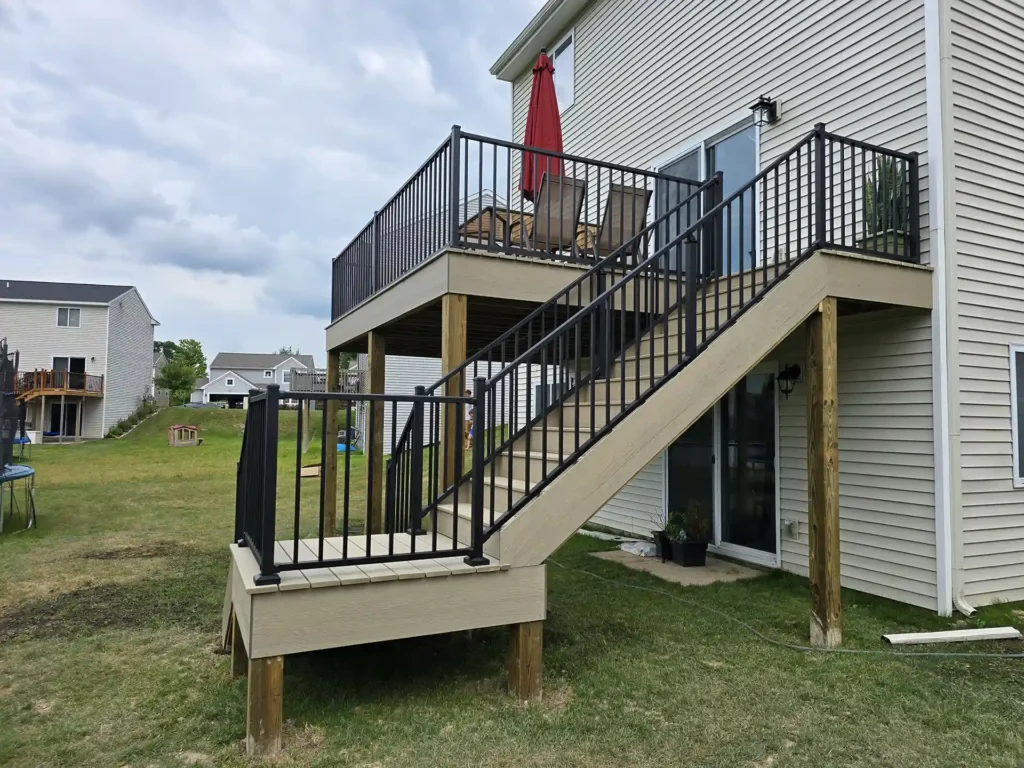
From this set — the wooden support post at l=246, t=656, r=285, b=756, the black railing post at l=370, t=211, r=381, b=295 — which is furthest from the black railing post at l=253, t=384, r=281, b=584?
the black railing post at l=370, t=211, r=381, b=295

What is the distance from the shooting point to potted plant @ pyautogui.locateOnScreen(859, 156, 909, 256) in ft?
15.6

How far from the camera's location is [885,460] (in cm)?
515

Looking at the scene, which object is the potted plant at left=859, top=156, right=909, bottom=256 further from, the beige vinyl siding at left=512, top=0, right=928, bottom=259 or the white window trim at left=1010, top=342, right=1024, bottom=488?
the white window trim at left=1010, top=342, right=1024, bottom=488

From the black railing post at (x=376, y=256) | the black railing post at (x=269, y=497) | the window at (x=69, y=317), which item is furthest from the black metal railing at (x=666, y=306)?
the window at (x=69, y=317)

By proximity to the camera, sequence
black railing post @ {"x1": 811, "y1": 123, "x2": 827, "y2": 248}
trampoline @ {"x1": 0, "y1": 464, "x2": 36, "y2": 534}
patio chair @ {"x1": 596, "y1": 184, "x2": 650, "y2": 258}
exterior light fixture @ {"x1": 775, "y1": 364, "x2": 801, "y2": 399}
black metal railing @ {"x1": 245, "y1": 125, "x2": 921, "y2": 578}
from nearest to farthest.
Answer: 1. black metal railing @ {"x1": 245, "y1": 125, "x2": 921, "y2": 578}
2. black railing post @ {"x1": 811, "y1": 123, "x2": 827, "y2": 248}
3. patio chair @ {"x1": 596, "y1": 184, "x2": 650, "y2": 258}
4. exterior light fixture @ {"x1": 775, "y1": 364, "x2": 801, "y2": 399}
5. trampoline @ {"x1": 0, "y1": 464, "x2": 36, "y2": 534}

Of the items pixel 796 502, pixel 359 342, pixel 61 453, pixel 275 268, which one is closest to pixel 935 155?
pixel 796 502

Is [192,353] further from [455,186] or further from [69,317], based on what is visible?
[455,186]

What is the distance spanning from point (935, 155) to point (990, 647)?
3.35 meters

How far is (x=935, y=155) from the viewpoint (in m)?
4.78

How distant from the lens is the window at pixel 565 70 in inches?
376

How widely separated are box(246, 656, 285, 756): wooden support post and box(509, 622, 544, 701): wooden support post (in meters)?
1.14

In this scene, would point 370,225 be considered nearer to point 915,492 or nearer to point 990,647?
point 915,492

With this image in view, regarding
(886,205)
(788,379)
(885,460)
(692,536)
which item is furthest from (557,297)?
(692,536)

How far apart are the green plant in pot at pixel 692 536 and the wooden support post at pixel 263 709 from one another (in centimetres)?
443
